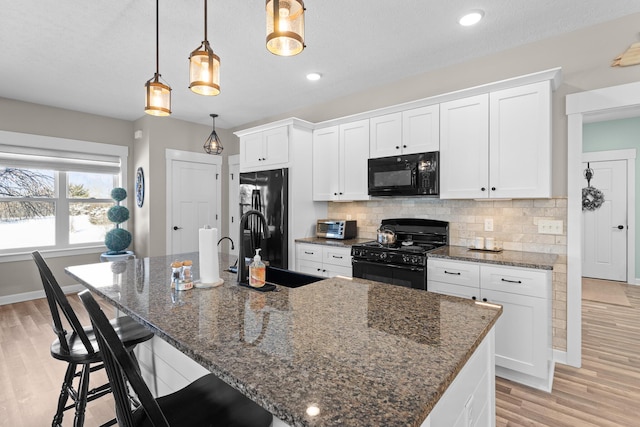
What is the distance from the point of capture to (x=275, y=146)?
4.03m

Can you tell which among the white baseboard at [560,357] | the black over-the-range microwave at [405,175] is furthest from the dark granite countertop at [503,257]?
the white baseboard at [560,357]

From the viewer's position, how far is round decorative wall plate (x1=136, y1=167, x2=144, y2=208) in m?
4.94

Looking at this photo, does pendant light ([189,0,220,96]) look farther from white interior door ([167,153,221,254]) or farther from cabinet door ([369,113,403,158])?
white interior door ([167,153,221,254])

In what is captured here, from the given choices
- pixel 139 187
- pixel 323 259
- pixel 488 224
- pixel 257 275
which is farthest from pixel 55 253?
pixel 488 224

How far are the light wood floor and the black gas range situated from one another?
992 millimetres

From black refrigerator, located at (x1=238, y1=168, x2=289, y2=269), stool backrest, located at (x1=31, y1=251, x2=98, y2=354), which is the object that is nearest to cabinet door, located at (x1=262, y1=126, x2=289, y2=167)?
black refrigerator, located at (x1=238, y1=168, x2=289, y2=269)

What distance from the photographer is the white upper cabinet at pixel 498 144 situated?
97.9 inches

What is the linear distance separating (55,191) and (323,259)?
158 inches

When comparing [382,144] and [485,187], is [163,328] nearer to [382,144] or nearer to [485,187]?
[485,187]

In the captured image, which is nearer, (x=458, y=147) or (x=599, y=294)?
(x=458, y=147)

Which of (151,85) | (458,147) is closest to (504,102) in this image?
(458,147)

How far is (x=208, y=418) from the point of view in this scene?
3.24 feet

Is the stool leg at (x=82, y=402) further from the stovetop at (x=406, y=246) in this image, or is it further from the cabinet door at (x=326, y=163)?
the cabinet door at (x=326, y=163)

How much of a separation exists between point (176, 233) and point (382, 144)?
138 inches
